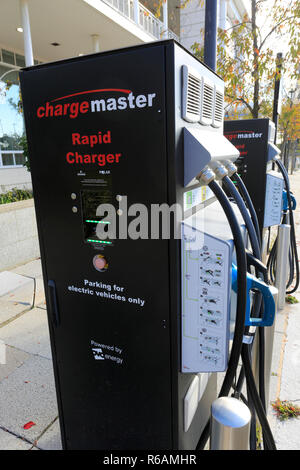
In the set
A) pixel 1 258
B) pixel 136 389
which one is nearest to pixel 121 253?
pixel 136 389

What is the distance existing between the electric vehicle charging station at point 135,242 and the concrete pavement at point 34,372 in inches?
27.6

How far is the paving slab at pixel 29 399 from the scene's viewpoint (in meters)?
2.30

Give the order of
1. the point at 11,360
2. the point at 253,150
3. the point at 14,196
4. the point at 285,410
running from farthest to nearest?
the point at 14,196
the point at 253,150
the point at 11,360
the point at 285,410

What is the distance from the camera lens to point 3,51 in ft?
28.7

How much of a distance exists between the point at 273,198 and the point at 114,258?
8.46 feet

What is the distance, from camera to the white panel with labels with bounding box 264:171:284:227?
3.50 metres

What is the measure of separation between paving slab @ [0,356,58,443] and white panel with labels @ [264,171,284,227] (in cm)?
273

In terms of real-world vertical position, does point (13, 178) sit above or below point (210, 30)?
below

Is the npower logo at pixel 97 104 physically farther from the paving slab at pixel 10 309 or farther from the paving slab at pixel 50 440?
the paving slab at pixel 10 309

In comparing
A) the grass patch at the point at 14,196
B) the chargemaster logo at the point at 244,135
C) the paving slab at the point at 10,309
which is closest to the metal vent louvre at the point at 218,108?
the chargemaster logo at the point at 244,135

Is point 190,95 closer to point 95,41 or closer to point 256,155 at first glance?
point 256,155

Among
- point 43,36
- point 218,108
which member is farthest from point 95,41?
point 218,108

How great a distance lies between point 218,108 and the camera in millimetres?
1786
